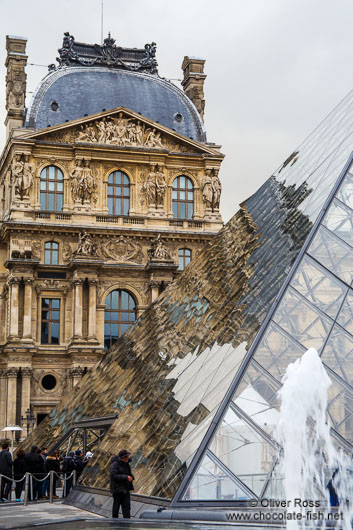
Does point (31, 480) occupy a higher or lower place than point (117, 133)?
lower

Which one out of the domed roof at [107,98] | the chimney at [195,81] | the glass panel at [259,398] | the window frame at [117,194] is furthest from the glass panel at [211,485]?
the chimney at [195,81]

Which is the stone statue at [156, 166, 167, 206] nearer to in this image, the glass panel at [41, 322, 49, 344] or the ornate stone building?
the ornate stone building

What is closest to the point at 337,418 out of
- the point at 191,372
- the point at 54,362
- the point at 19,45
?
the point at 191,372

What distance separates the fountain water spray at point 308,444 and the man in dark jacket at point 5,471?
7672mm

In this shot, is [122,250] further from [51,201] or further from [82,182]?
[51,201]

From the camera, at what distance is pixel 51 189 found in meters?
45.7

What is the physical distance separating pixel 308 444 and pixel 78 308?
33.1m

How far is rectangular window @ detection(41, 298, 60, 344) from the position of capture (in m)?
43.7

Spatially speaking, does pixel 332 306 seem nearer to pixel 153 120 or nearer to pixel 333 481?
pixel 333 481

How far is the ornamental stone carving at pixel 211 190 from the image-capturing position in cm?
4714

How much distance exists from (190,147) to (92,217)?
21.4 ft

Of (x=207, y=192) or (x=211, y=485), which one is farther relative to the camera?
(x=207, y=192)

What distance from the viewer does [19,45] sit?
160 feet

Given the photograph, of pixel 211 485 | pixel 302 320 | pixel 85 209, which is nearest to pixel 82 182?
pixel 85 209
